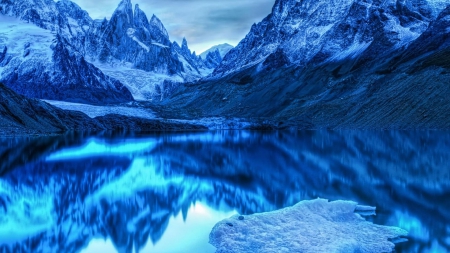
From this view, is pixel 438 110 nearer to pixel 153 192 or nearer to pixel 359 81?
pixel 359 81

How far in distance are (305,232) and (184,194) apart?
10616mm

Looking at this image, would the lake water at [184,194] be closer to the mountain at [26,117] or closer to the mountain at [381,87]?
the mountain at [26,117]

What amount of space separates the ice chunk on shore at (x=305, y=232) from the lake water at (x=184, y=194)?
73 cm

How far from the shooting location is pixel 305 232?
17.9 meters

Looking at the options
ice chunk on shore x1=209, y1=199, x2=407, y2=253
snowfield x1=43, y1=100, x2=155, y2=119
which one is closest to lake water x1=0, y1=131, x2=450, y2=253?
ice chunk on shore x1=209, y1=199, x2=407, y2=253

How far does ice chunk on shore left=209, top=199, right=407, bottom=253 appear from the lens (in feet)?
52.5

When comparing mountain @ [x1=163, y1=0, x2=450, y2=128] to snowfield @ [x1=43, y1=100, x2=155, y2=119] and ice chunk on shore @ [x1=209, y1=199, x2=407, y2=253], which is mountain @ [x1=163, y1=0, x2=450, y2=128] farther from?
ice chunk on shore @ [x1=209, y1=199, x2=407, y2=253]

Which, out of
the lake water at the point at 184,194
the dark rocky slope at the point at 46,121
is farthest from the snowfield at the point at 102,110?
the lake water at the point at 184,194

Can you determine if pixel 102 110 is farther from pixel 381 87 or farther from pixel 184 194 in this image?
pixel 184 194

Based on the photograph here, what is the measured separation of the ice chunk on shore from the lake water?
28.9 inches

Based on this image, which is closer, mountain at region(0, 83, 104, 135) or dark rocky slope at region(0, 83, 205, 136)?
mountain at region(0, 83, 104, 135)

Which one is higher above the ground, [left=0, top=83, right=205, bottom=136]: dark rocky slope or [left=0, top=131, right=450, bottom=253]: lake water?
[left=0, top=83, right=205, bottom=136]: dark rocky slope

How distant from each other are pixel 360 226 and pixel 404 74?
124 meters

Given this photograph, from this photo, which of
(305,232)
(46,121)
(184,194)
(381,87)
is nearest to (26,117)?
(46,121)
